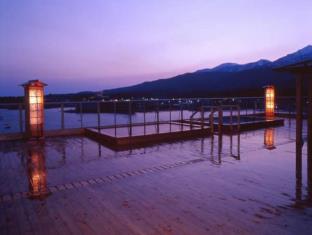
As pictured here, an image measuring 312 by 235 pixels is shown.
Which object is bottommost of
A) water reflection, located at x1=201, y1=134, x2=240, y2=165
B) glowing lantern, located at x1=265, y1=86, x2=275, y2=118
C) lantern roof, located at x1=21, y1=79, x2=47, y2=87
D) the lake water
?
water reflection, located at x1=201, y1=134, x2=240, y2=165

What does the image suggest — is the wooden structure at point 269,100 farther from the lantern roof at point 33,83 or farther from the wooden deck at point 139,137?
the lantern roof at point 33,83

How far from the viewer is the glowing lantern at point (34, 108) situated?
24.1 ft

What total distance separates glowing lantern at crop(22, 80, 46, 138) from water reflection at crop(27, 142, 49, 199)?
1075 mm

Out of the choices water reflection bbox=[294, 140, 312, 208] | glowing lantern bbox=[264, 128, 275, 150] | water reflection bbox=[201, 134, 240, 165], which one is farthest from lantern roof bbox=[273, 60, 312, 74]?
glowing lantern bbox=[264, 128, 275, 150]

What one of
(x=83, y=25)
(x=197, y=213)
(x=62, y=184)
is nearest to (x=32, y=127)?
(x=62, y=184)

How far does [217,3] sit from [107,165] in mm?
10469

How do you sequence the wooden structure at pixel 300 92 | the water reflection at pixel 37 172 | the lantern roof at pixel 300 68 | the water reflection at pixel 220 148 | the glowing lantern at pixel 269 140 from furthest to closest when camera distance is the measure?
the glowing lantern at pixel 269 140
the water reflection at pixel 220 148
the water reflection at pixel 37 172
the wooden structure at pixel 300 92
the lantern roof at pixel 300 68

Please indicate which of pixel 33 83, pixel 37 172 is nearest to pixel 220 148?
pixel 37 172

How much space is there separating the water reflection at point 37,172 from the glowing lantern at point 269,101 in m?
9.13

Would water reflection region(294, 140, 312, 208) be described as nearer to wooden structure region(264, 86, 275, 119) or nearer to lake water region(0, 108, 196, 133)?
lake water region(0, 108, 196, 133)

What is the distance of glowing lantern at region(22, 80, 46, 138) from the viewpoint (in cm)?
736

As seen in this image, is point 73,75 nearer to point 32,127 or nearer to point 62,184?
point 32,127

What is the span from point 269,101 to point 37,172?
33.2ft

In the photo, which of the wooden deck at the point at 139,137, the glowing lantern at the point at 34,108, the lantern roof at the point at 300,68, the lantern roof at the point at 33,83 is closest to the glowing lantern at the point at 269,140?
the wooden deck at the point at 139,137
